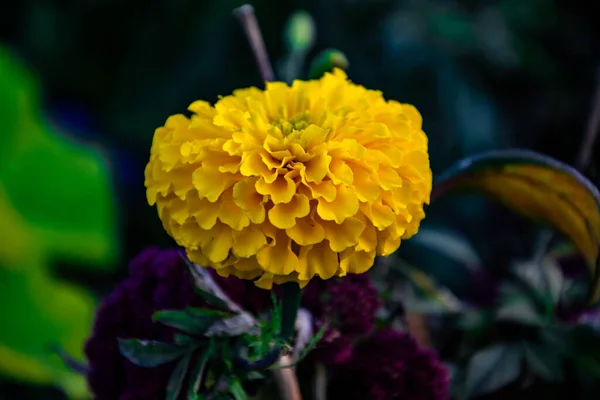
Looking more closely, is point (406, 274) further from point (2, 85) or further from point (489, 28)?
point (2, 85)

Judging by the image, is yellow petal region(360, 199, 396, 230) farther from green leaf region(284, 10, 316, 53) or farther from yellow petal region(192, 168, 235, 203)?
green leaf region(284, 10, 316, 53)

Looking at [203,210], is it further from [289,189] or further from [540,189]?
[540,189]

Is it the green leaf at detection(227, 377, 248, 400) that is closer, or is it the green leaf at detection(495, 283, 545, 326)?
the green leaf at detection(227, 377, 248, 400)

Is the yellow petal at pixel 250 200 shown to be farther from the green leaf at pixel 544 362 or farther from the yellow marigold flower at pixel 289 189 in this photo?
the green leaf at pixel 544 362

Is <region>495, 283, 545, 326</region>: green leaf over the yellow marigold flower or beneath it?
beneath

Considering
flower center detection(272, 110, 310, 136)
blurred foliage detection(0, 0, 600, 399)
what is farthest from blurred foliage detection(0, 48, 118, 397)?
flower center detection(272, 110, 310, 136)

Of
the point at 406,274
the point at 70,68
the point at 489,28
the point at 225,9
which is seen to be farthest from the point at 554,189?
the point at 70,68
